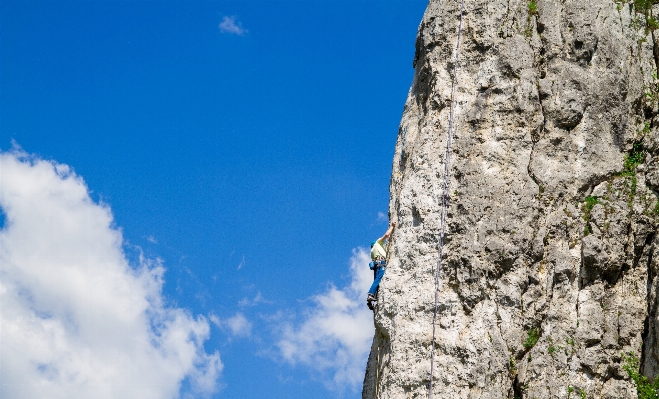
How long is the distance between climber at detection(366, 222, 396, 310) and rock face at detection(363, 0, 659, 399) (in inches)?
22.1

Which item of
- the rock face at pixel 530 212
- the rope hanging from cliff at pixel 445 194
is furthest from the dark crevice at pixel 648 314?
the rope hanging from cliff at pixel 445 194

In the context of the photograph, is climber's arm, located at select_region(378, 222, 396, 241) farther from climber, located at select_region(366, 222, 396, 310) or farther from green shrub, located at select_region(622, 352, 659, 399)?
green shrub, located at select_region(622, 352, 659, 399)

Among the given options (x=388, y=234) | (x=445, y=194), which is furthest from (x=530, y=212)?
(x=388, y=234)

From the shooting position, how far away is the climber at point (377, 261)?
17344 mm

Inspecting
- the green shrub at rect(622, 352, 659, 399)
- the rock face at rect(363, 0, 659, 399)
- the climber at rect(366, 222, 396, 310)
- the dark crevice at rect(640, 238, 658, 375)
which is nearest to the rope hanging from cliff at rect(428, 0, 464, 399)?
the rock face at rect(363, 0, 659, 399)

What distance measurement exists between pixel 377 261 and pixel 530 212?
133 inches

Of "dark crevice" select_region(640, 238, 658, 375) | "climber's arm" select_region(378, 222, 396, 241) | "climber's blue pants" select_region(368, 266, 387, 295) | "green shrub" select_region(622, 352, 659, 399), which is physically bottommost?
"green shrub" select_region(622, 352, 659, 399)

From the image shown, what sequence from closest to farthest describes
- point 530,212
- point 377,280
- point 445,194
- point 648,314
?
point 648,314 → point 530,212 → point 445,194 → point 377,280

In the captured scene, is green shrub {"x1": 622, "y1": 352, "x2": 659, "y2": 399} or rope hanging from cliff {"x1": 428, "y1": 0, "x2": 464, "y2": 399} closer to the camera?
green shrub {"x1": 622, "y1": 352, "x2": 659, "y2": 399}

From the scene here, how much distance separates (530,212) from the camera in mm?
16250

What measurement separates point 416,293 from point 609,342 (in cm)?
362

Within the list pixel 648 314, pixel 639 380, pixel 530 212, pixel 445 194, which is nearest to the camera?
pixel 639 380

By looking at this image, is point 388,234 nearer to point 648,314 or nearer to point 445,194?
point 445,194

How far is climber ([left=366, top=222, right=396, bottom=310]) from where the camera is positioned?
1734 centimetres
